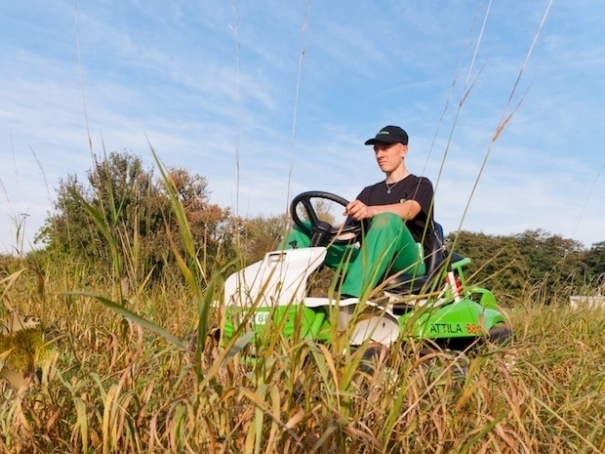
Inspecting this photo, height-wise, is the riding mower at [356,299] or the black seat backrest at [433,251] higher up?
the black seat backrest at [433,251]

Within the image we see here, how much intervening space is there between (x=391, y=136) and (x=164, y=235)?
1994 mm

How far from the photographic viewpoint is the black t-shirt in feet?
12.4

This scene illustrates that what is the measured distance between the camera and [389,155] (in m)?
4.31

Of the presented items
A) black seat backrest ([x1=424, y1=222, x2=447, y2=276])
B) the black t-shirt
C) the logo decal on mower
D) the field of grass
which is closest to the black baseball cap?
the black t-shirt

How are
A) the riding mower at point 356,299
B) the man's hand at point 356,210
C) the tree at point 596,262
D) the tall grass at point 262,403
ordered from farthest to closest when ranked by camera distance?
the tree at point 596,262 → the man's hand at point 356,210 → the riding mower at point 356,299 → the tall grass at point 262,403

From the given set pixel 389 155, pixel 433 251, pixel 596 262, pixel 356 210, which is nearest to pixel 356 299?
pixel 356 210

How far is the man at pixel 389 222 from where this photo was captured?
2968 millimetres

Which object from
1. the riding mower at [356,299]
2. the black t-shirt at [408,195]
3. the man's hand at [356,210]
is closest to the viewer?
the riding mower at [356,299]

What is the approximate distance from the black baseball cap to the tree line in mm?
1047

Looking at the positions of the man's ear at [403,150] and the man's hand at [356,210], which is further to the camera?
the man's ear at [403,150]

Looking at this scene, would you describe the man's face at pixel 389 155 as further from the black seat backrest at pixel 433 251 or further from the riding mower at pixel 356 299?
the black seat backrest at pixel 433 251

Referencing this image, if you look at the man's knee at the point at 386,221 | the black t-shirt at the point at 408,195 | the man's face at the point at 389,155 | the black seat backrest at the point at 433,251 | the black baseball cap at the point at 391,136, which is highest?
the black baseball cap at the point at 391,136

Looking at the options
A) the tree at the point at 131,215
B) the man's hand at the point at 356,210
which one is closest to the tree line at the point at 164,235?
the tree at the point at 131,215

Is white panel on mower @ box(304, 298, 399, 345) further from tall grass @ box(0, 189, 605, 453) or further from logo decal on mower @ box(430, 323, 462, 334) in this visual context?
tall grass @ box(0, 189, 605, 453)
